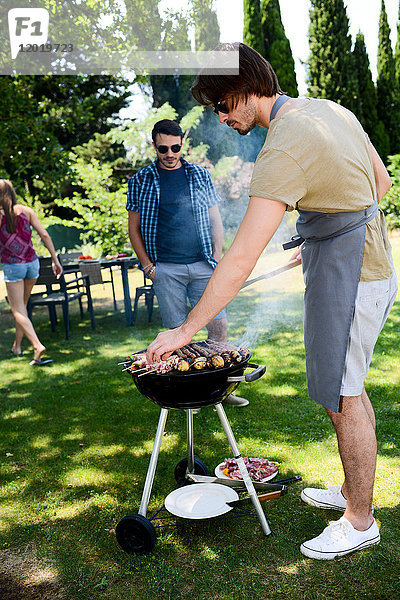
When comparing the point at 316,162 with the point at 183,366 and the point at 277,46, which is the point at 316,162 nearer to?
the point at 183,366

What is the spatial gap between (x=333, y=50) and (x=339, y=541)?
15.6 m

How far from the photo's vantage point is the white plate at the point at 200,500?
2355 millimetres

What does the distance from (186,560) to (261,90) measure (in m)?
1.94

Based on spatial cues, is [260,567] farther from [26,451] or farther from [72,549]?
[26,451]

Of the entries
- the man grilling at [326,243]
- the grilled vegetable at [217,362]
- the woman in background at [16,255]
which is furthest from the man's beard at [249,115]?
the woman in background at [16,255]

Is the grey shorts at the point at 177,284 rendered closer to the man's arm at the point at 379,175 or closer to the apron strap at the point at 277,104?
the man's arm at the point at 379,175

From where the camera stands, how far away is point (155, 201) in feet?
12.4

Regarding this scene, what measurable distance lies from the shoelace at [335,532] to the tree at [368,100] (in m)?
15.1

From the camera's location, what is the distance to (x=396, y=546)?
219 cm

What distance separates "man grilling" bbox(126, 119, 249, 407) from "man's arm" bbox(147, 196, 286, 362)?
5.98 ft

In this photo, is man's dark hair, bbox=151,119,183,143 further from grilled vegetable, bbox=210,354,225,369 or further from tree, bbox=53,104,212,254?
tree, bbox=53,104,212,254

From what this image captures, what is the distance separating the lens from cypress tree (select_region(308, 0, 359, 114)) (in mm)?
14875

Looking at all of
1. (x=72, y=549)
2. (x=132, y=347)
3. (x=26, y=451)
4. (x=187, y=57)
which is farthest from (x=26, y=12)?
(x=72, y=549)

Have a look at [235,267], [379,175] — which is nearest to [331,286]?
[235,267]
